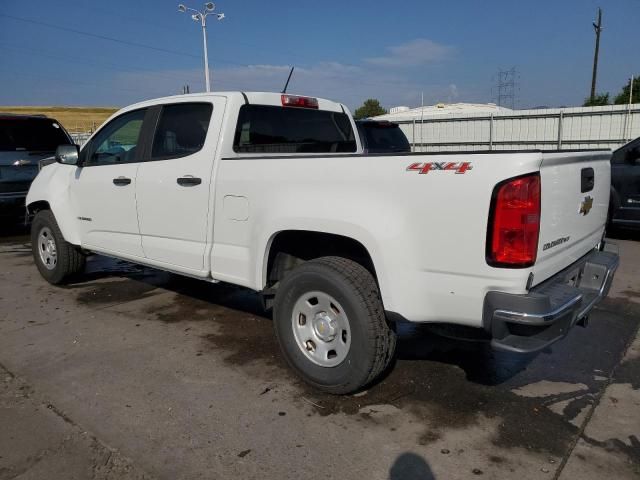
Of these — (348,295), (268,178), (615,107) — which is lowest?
(348,295)

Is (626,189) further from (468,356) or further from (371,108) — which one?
(371,108)

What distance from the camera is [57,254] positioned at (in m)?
5.56

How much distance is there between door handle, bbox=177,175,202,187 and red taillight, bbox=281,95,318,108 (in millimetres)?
1070

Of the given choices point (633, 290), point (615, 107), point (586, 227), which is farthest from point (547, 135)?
point (586, 227)

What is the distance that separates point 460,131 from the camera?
18672 mm

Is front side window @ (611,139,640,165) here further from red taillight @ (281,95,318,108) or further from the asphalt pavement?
red taillight @ (281,95,318,108)

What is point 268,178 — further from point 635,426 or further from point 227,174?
point 635,426

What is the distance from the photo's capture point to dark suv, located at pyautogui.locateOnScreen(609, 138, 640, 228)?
791 cm

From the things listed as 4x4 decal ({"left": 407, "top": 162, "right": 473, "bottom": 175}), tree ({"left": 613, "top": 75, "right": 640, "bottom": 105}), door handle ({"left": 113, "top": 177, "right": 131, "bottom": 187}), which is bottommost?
door handle ({"left": 113, "top": 177, "right": 131, "bottom": 187})

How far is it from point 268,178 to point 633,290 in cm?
437

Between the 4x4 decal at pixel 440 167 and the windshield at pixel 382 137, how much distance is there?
662 centimetres

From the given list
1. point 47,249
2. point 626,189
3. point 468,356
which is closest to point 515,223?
point 468,356

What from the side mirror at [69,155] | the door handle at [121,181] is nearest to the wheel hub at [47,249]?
Answer: the side mirror at [69,155]

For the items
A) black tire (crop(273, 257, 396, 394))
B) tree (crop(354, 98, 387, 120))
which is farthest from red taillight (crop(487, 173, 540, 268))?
tree (crop(354, 98, 387, 120))
